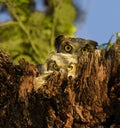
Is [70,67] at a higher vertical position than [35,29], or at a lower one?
lower

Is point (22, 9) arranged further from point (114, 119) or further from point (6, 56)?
point (114, 119)

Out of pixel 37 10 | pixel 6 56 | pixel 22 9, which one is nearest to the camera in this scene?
pixel 6 56

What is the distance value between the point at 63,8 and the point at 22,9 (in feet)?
4.83

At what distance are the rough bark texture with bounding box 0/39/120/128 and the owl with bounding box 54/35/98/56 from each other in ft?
7.24

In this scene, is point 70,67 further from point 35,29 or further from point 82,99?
point 35,29

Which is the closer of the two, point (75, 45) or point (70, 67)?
point (70, 67)

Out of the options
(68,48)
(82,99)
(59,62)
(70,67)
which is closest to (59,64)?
(59,62)

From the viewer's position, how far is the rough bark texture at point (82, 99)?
7.10m

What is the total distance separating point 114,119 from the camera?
7.14 m

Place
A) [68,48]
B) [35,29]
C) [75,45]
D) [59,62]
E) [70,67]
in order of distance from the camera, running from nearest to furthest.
→ [70,67] < [59,62] < [75,45] < [68,48] < [35,29]

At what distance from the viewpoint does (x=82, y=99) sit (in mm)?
7129

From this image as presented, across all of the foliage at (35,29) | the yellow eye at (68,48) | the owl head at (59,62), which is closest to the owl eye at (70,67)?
the owl head at (59,62)

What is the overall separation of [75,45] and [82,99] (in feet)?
8.33

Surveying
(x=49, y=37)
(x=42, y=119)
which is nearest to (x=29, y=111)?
(x=42, y=119)
